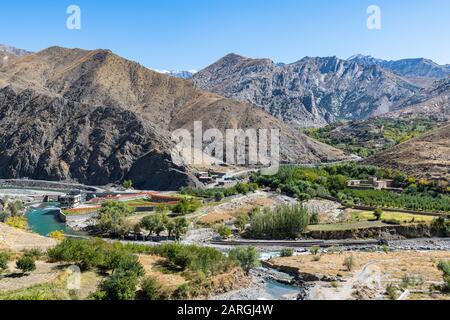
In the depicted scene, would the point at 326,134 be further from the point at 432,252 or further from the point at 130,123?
the point at 432,252

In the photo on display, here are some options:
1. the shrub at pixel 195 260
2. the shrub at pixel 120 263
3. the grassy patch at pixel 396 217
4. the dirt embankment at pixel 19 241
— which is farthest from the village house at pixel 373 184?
the shrub at pixel 120 263

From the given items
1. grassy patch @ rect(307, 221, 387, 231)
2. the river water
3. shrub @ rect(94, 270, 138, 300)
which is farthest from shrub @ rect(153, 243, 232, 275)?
the river water

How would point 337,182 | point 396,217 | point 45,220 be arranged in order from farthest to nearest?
point 337,182 → point 45,220 → point 396,217

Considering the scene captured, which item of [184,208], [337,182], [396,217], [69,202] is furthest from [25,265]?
[337,182]

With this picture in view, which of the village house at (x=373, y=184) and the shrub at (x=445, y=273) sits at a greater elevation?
the village house at (x=373, y=184)

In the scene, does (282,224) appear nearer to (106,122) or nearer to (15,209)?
(15,209)

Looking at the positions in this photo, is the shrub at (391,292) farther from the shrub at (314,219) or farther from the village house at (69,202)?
the village house at (69,202)
